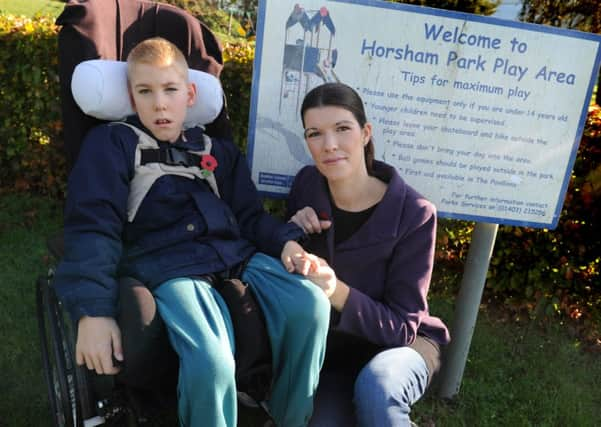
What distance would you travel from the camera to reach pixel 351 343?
2104 millimetres

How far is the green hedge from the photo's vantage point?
3.35m

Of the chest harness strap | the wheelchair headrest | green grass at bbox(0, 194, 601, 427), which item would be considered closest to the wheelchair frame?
the chest harness strap

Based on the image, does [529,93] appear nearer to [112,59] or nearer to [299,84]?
[299,84]

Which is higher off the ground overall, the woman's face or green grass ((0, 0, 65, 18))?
green grass ((0, 0, 65, 18))

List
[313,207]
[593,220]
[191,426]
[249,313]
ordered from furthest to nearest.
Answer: [593,220], [313,207], [249,313], [191,426]

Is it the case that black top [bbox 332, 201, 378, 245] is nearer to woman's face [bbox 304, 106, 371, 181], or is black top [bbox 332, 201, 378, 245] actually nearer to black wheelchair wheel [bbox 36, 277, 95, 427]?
woman's face [bbox 304, 106, 371, 181]

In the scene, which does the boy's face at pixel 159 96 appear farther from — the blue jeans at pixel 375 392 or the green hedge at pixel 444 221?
the green hedge at pixel 444 221

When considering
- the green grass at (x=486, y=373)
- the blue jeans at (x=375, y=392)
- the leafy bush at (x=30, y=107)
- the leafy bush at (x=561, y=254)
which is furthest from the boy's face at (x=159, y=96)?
the leafy bush at (x=30, y=107)

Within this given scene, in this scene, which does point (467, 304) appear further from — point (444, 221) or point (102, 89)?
point (102, 89)

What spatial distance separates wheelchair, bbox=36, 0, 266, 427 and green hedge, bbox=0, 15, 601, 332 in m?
1.23

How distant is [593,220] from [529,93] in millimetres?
1406

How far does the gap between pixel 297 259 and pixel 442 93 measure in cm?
105

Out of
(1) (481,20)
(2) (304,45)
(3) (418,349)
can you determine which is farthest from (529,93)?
(3) (418,349)

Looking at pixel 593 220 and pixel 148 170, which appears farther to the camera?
pixel 593 220
